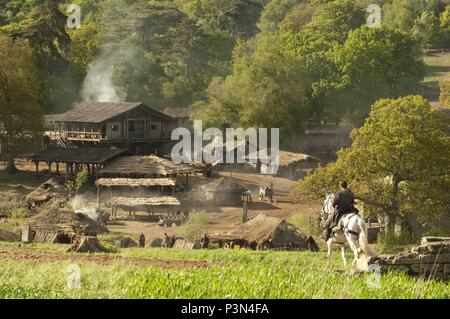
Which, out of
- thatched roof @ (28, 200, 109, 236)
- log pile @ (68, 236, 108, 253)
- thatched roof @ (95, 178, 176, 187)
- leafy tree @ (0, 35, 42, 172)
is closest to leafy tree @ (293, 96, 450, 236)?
thatched roof @ (28, 200, 109, 236)

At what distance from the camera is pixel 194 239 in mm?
37438

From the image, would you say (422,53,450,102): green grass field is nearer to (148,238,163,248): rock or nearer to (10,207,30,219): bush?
(10,207,30,219): bush

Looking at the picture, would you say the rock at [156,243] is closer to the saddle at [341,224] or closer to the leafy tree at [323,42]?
the saddle at [341,224]

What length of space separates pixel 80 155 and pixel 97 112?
Result: 24.8 ft

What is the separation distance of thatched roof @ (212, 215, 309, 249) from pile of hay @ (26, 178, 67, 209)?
16.7 metres

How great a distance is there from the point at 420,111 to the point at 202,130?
31.8 m

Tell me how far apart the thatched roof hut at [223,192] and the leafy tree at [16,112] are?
44.4 feet

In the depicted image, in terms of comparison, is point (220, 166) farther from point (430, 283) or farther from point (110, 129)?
point (430, 283)

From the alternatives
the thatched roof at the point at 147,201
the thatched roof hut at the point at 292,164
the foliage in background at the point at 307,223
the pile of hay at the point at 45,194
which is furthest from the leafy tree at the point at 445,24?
the pile of hay at the point at 45,194

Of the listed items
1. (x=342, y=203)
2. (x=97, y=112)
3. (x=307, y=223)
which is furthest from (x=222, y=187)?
(x=342, y=203)

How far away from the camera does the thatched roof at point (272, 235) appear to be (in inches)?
1443

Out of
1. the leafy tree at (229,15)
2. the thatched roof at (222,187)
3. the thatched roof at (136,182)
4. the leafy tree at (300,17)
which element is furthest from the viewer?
the leafy tree at (229,15)

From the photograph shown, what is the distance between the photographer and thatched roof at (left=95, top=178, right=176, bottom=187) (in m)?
54.0

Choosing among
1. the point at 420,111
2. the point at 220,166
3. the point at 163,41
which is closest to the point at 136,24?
the point at 163,41
